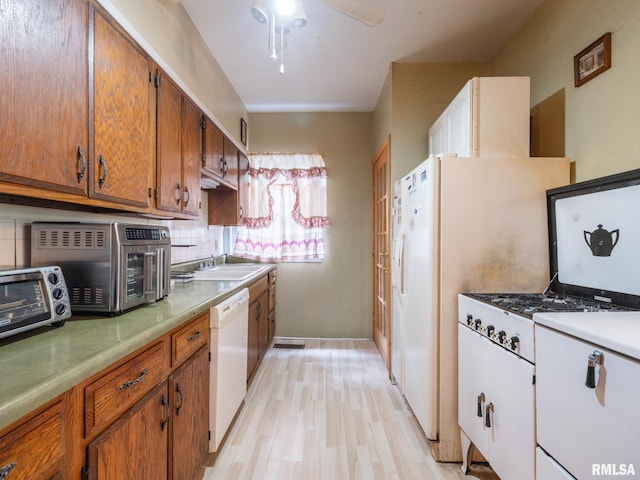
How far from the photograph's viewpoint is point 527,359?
125 cm

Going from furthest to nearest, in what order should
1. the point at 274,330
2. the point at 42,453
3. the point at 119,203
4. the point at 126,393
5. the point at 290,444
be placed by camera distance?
the point at 274,330, the point at 290,444, the point at 119,203, the point at 126,393, the point at 42,453

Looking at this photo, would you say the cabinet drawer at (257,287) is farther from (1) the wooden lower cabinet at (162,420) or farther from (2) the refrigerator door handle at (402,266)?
(2) the refrigerator door handle at (402,266)

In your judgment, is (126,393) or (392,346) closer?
(126,393)

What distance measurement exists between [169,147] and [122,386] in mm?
1296

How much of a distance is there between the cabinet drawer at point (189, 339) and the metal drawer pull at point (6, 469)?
67 cm

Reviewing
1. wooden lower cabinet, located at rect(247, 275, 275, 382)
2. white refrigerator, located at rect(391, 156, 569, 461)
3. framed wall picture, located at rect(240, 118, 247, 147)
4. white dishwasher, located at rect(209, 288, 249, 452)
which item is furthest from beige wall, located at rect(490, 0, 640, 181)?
framed wall picture, located at rect(240, 118, 247, 147)

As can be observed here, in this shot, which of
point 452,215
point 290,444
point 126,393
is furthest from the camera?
point 290,444

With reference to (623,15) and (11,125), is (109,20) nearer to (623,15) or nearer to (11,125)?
(11,125)

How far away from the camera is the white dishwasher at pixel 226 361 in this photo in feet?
5.62

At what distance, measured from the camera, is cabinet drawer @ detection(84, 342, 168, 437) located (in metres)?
0.86

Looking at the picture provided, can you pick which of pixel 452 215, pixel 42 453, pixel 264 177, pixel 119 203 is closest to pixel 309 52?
pixel 264 177

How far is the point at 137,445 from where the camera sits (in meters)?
1.05

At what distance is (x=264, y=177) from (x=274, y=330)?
189 cm

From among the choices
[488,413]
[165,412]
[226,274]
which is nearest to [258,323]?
[226,274]
